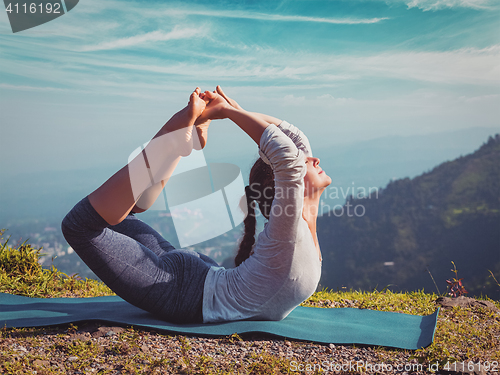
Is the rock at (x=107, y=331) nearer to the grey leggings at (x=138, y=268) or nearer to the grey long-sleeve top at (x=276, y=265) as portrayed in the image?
the grey leggings at (x=138, y=268)

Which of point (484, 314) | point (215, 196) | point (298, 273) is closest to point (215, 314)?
point (298, 273)

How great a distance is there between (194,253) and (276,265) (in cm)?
71

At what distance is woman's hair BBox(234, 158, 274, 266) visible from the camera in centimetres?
267

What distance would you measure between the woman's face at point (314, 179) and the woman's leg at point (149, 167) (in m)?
0.81

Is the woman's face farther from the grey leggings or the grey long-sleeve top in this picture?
the grey leggings

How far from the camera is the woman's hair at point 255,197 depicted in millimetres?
2674

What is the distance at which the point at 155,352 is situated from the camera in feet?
7.04

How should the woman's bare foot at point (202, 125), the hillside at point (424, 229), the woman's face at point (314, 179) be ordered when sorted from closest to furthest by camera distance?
the woman's face at point (314, 179) < the woman's bare foot at point (202, 125) < the hillside at point (424, 229)

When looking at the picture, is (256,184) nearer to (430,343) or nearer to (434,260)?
(430,343)

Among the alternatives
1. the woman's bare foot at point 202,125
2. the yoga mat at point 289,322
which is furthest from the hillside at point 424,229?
the woman's bare foot at point 202,125

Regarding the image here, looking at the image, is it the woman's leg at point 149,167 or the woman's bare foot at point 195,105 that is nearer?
the woman's leg at point 149,167

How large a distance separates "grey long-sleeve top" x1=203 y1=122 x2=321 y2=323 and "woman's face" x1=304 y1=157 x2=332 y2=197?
→ 12.4 inches

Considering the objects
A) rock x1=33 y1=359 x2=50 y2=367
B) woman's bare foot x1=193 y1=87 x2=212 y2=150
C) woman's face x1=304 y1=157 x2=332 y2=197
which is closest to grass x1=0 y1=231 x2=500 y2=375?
rock x1=33 y1=359 x2=50 y2=367

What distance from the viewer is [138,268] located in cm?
232
